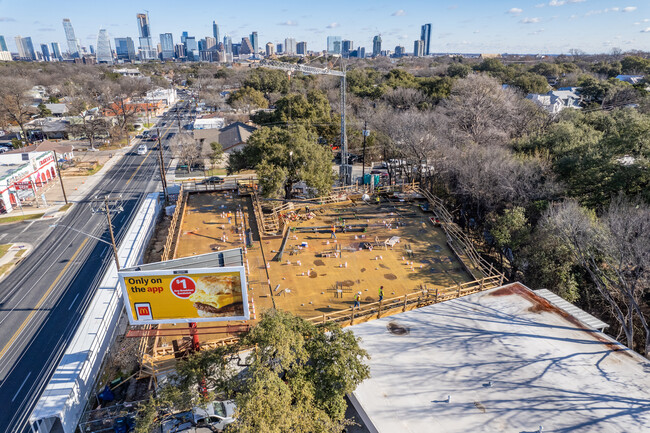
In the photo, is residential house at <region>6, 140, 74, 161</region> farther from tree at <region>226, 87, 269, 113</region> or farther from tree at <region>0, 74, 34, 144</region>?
tree at <region>226, 87, 269, 113</region>

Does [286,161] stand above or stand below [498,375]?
above

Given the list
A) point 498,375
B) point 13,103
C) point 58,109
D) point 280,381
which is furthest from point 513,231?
point 58,109

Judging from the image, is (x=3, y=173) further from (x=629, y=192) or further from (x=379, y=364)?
(x=629, y=192)

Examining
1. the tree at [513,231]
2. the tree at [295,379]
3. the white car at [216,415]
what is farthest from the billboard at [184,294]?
the tree at [513,231]

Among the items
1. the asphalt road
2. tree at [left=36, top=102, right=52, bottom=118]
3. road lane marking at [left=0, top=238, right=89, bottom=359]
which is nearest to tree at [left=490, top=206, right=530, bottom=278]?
the asphalt road

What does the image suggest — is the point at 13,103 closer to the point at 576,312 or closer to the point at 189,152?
the point at 189,152

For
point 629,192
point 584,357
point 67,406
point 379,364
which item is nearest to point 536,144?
point 629,192
